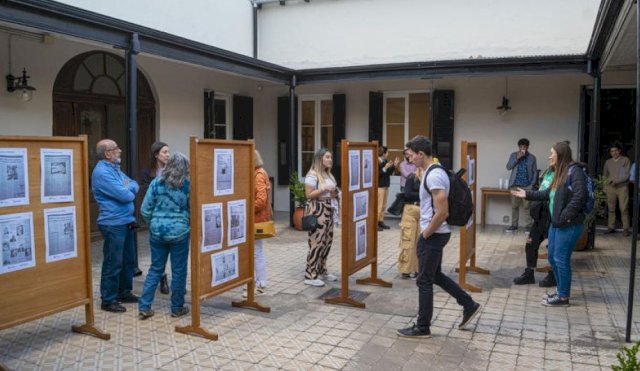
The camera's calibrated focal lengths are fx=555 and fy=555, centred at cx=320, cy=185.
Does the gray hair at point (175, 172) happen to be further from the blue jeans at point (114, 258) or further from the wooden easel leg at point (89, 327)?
the wooden easel leg at point (89, 327)

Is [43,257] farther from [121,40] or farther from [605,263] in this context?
[605,263]

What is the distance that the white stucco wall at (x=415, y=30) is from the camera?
10.7 meters

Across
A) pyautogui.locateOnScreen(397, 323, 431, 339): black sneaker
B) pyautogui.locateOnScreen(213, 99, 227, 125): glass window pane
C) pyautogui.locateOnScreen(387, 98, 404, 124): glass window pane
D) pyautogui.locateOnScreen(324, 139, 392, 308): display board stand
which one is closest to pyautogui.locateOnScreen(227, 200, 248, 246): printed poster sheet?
pyautogui.locateOnScreen(324, 139, 392, 308): display board stand

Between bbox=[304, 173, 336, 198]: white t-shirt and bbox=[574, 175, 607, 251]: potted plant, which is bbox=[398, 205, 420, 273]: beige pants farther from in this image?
bbox=[574, 175, 607, 251]: potted plant

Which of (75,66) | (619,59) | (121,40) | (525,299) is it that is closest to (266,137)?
(75,66)

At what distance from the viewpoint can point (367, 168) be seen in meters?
6.12

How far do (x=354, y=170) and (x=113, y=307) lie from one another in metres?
2.75

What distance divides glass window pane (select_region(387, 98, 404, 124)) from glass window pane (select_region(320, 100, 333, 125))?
1.37 meters

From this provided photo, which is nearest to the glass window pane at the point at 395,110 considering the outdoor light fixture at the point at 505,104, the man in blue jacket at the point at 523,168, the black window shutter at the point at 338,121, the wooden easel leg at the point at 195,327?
the black window shutter at the point at 338,121

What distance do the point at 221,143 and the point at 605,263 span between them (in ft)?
19.5

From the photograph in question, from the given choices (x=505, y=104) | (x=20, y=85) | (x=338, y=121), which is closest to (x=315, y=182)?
(x=20, y=85)

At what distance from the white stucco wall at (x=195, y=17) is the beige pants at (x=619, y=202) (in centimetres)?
837

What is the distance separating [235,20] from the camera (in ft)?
41.7

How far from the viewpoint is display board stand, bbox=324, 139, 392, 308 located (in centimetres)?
560
